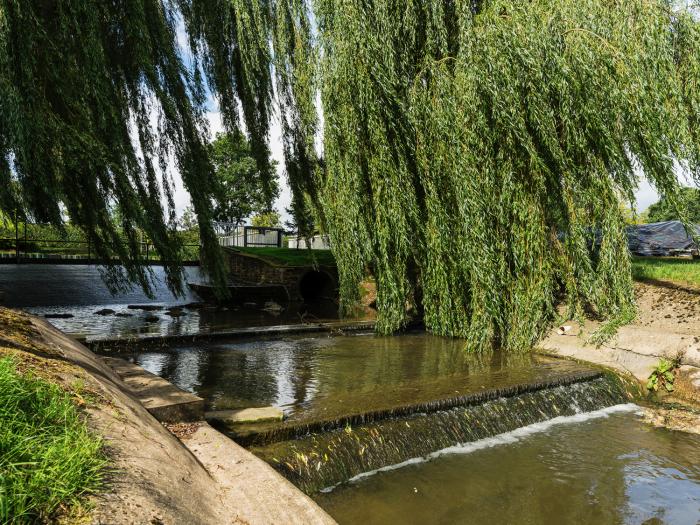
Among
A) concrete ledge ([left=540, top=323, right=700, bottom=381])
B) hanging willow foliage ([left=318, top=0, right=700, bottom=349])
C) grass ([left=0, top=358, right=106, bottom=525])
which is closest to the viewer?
grass ([left=0, top=358, right=106, bottom=525])

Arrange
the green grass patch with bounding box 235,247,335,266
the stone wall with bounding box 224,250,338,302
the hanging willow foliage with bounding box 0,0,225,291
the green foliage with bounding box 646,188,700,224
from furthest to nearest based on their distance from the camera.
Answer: the green grass patch with bounding box 235,247,335,266 < the stone wall with bounding box 224,250,338,302 < the green foliage with bounding box 646,188,700,224 < the hanging willow foliage with bounding box 0,0,225,291

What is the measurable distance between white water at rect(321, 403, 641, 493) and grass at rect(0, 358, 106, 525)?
2.02 metres

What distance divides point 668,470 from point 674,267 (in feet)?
25.6

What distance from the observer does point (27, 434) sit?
82.8 inches

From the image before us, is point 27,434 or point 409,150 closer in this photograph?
point 27,434

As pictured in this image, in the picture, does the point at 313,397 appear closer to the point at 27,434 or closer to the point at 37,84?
the point at 27,434

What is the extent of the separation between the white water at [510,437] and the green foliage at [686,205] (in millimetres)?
2850

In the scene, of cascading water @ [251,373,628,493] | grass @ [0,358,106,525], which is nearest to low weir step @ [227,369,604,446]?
cascading water @ [251,373,628,493]

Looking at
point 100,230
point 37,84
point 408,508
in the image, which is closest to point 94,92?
point 37,84

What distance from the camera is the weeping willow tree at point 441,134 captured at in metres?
6.36

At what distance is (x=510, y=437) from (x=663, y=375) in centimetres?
278

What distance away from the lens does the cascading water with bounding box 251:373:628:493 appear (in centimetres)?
382

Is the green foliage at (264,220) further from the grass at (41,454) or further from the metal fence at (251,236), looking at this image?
the grass at (41,454)

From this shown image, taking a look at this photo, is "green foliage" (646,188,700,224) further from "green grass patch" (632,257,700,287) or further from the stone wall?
the stone wall
